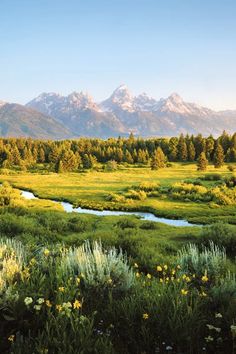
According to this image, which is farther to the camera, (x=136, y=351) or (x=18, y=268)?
(x=18, y=268)

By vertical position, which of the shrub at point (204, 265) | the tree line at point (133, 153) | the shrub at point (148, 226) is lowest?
the shrub at point (148, 226)

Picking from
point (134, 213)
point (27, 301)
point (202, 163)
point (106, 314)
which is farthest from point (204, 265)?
point (202, 163)

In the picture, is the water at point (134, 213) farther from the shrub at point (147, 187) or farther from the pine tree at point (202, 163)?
the pine tree at point (202, 163)

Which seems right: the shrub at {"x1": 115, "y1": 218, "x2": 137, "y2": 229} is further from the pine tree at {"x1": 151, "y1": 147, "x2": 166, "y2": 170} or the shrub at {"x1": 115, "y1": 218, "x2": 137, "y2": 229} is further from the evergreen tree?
the evergreen tree

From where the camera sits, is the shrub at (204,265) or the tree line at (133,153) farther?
the tree line at (133,153)

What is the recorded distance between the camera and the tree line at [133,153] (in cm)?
12725

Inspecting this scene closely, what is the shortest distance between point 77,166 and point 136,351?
128363 millimetres

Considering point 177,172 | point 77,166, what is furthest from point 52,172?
point 177,172

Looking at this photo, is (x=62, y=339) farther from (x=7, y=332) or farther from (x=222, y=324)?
(x=222, y=324)

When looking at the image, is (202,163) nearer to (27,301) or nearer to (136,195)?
(136,195)

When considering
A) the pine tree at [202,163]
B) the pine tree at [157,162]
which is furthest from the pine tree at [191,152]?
the pine tree at [202,163]

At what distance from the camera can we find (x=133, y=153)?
470 ft

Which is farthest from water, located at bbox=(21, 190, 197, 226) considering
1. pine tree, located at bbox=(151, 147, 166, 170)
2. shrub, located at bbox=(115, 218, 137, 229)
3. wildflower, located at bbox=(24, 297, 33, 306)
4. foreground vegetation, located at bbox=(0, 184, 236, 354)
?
pine tree, located at bbox=(151, 147, 166, 170)

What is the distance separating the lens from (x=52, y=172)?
12200 cm
